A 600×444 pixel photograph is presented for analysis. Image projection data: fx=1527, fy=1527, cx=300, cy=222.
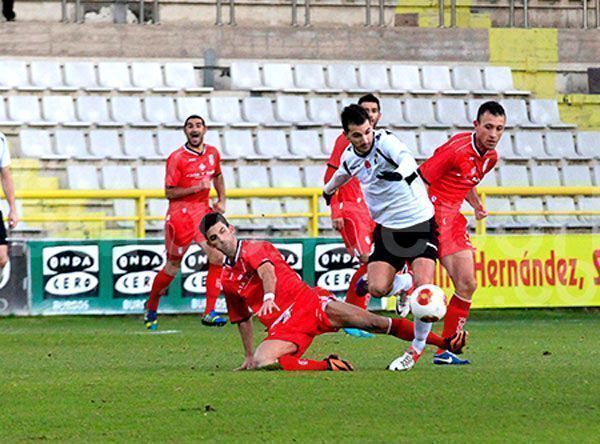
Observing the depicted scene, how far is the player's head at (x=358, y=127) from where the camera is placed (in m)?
10.0

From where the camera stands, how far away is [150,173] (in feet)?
67.2

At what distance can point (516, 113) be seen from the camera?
24.0m

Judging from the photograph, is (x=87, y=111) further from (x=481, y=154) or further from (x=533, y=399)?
(x=533, y=399)

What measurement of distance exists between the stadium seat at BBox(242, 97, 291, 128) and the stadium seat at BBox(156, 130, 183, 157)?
1.30 meters

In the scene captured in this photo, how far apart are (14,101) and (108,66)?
1667mm

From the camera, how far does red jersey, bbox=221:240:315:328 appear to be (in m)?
10.1

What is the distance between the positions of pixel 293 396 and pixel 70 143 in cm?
1284

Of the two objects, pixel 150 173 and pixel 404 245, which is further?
pixel 150 173

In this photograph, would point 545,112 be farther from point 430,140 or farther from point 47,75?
point 47,75

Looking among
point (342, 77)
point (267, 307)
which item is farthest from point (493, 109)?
point (342, 77)

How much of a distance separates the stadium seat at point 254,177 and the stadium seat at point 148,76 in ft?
6.24

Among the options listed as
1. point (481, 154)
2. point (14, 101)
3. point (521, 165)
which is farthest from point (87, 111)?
point (481, 154)

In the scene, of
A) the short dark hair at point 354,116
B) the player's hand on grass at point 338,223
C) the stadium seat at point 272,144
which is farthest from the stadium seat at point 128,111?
the short dark hair at point 354,116

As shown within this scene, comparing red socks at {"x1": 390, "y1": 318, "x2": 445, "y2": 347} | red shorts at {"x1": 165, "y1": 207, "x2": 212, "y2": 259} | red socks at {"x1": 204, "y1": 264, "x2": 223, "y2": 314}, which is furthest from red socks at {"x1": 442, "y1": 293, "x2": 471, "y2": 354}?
red shorts at {"x1": 165, "y1": 207, "x2": 212, "y2": 259}
